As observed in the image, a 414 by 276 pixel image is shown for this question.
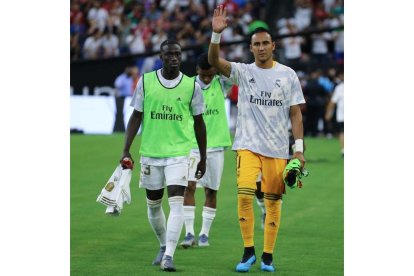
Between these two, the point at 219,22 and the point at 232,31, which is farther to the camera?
the point at 232,31

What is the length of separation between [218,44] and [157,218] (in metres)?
1.96

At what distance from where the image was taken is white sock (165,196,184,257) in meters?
11.0

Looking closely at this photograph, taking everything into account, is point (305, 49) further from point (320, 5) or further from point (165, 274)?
point (165, 274)

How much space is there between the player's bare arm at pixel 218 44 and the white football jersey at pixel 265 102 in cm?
13

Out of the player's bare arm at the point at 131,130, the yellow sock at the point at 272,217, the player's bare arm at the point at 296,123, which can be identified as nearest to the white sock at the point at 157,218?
the player's bare arm at the point at 131,130

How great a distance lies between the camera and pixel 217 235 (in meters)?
14.0

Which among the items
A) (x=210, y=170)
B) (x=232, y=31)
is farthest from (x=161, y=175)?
(x=232, y=31)

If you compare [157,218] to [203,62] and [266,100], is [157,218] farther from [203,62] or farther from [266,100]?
[203,62]

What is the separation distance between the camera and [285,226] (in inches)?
588

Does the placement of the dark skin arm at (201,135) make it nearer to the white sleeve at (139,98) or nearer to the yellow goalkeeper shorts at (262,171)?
the yellow goalkeeper shorts at (262,171)

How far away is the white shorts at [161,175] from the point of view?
11109mm

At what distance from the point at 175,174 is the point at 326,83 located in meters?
22.0
